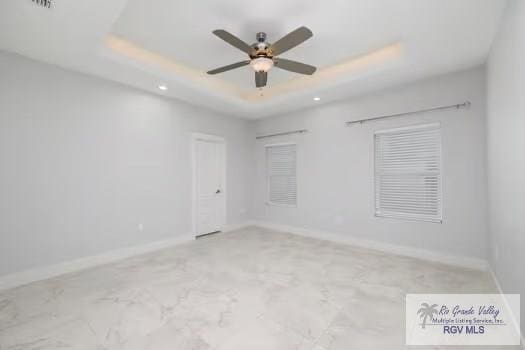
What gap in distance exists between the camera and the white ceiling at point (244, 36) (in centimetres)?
221

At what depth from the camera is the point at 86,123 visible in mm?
3322

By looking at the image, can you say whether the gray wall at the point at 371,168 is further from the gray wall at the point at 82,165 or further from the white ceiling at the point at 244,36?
the gray wall at the point at 82,165

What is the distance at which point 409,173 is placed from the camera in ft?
12.1

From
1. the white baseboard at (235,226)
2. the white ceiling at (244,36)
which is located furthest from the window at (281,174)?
the white ceiling at (244,36)

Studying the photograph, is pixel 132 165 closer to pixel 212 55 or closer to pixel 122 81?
pixel 122 81

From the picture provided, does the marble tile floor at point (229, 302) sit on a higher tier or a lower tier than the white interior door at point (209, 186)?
lower

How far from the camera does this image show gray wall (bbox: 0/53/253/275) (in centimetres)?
277

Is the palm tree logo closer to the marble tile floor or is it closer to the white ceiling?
the marble tile floor

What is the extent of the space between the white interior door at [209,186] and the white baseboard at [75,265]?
0.78 metres

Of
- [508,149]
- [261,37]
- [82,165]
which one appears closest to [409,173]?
[508,149]

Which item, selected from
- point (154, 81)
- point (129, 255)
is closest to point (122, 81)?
point (154, 81)

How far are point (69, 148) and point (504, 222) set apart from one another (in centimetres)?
501

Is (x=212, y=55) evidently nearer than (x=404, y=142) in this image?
Yes

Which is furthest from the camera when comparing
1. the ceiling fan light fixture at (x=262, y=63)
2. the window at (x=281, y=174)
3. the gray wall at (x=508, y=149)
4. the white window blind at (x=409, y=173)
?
the window at (x=281, y=174)
